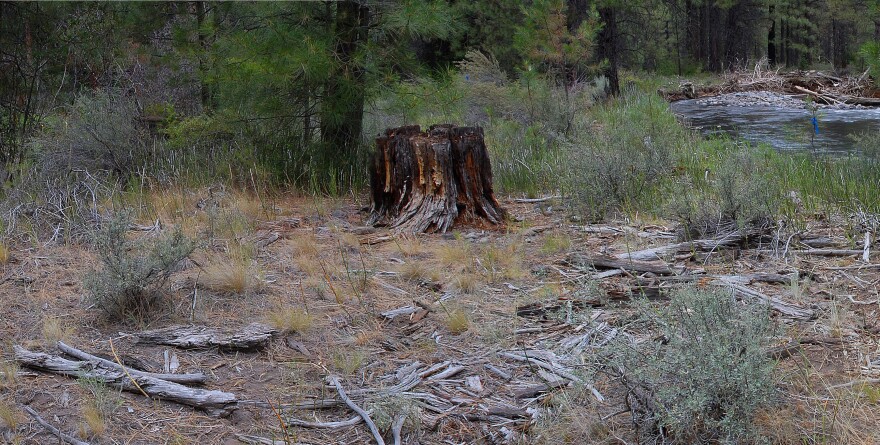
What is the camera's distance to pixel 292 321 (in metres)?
3.94

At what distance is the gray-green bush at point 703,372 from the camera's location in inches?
108

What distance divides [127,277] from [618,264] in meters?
2.65

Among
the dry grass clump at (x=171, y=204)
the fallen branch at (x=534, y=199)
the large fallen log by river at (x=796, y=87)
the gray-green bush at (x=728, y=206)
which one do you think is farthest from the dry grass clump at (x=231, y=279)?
the large fallen log by river at (x=796, y=87)

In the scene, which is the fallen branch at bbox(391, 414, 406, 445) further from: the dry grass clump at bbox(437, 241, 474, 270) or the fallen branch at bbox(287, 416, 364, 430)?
the dry grass clump at bbox(437, 241, 474, 270)

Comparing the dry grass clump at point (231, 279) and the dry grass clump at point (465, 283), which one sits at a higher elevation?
the dry grass clump at point (231, 279)

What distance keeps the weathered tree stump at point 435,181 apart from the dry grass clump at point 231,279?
5.29 feet

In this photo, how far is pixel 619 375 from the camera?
2.95 meters

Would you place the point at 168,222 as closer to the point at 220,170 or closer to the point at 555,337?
the point at 220,170

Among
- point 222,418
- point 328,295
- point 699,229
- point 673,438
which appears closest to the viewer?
point 673,438

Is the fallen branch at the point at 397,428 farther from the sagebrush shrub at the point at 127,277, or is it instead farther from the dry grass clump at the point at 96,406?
the sagebrush shrub at the point at 127,277

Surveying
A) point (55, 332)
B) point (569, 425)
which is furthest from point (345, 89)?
point (569, 425)

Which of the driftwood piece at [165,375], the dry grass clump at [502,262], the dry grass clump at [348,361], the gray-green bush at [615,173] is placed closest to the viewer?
the driftwood piece at [165,375]

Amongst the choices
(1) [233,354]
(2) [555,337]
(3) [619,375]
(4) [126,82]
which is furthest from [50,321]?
(4) [126,82]

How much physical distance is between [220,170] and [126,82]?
18.2 feet
